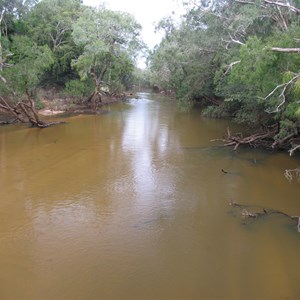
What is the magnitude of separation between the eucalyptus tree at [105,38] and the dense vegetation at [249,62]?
10.9 ft

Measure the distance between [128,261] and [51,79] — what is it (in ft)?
88.6

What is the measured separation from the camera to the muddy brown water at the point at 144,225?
5633 millimetres

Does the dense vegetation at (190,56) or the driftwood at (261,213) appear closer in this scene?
the driftwood at (261,213)

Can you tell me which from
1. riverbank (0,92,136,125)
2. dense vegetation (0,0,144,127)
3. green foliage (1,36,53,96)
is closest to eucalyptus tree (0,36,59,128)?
green foliage (1,36,53,96)

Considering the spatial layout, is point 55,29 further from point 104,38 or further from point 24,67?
point 24,67

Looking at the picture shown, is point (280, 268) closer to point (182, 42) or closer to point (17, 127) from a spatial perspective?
point (17, 127)

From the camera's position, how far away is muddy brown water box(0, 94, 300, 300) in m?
5.63

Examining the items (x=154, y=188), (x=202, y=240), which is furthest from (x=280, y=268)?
(x=154, y=188)

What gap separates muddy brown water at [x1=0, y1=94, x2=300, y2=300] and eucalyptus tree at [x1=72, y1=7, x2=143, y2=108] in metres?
12.8

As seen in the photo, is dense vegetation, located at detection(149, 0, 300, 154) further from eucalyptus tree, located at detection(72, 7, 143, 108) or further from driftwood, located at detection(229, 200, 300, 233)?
eucalyptus tree, located at detection(72, 7, 143, 108)

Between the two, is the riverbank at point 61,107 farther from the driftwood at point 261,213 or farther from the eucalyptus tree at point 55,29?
the driftwood at point 261,213

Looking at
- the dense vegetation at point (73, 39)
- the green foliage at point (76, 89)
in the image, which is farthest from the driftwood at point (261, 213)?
the green foliage at point (76, 89)

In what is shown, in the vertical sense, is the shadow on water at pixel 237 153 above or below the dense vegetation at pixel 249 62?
below

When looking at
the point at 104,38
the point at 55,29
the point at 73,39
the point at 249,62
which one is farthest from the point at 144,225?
the point at 55,29
